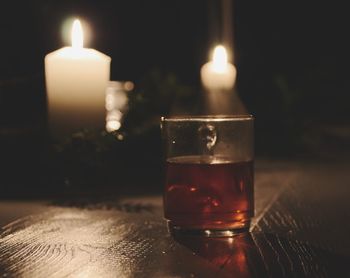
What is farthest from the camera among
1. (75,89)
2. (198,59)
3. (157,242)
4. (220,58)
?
(198,59)

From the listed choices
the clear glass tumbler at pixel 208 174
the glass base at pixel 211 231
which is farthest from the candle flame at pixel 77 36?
the glass base at pixel 211 231

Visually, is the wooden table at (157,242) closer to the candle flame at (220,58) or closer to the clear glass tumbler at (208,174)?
the clear glass tumbler at (208,174)

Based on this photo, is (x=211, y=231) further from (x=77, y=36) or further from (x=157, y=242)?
(x=77, y=36)

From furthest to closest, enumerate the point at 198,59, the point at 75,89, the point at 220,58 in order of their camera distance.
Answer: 1. the point at 198,59
2. the point at 220,58
3. the point at 75,89

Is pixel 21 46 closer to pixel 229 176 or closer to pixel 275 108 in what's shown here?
pixel 275 108

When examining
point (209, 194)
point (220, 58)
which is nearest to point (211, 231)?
point (209, 194)


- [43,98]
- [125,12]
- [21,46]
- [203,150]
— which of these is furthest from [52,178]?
[125,12]

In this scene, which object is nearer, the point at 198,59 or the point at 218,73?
the point at 218,73
